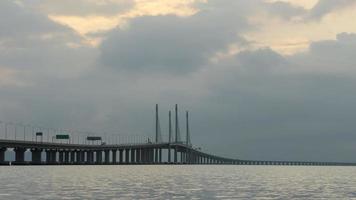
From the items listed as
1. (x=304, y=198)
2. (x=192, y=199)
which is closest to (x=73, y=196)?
(x=192, y=199)

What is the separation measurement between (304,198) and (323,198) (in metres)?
2.09

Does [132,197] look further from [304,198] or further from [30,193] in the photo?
[304,198]

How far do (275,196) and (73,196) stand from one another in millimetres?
19068

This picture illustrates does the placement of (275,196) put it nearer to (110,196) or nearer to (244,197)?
(244,197)

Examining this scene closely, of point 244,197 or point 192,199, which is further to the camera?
point 244,197

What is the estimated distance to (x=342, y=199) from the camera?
63.2m

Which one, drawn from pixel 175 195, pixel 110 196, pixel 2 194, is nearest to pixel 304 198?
pixel 175 195

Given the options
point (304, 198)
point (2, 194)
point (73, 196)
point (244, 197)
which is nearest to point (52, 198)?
point (73, 196)

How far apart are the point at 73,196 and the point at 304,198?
21150 millimetres

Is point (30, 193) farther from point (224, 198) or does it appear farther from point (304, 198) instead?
point (304, 198)

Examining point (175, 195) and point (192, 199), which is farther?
point (175, 195)

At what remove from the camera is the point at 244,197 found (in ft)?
211

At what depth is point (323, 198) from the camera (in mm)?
64625

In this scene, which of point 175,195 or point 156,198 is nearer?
point 156,198
